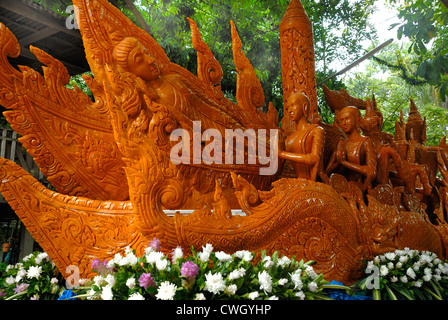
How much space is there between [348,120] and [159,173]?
192 cm

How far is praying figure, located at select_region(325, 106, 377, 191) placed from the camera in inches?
129

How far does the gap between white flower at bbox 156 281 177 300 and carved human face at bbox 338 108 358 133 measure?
2.38 metres

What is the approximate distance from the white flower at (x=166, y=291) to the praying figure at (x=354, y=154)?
2.20 m

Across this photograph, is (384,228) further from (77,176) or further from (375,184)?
(77,176)

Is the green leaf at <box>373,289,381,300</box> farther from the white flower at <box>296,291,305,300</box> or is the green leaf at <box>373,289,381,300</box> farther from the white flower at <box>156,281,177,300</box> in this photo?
the white flower at <box>156,281,177,300</box>

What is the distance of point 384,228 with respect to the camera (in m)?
3.01

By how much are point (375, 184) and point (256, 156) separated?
1.40 metres

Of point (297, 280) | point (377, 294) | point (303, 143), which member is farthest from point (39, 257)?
point (377, 294)

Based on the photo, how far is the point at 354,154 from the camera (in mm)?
3311

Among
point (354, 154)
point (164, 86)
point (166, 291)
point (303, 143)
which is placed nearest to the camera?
point (166, 291)

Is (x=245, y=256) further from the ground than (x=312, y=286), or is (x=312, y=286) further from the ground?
(x=245, y=256)

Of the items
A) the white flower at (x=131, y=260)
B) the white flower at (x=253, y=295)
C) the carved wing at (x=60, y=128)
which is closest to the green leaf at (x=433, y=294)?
the white flower at (x=253, y=295)

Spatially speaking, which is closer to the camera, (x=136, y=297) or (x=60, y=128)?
(x=136, y=297)

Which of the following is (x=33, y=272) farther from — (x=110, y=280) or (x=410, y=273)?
(x=410, y=273)
